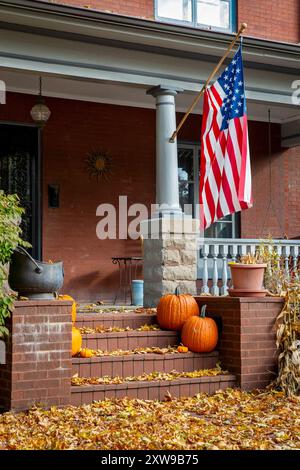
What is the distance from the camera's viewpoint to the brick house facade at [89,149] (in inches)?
420

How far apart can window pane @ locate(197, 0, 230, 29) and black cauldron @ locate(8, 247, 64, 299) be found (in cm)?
623

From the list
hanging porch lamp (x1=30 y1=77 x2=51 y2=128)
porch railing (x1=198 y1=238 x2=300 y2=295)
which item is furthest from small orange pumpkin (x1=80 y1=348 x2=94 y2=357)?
hanging porch lamp (x1=30 y1=77 x2=51 y2=128)

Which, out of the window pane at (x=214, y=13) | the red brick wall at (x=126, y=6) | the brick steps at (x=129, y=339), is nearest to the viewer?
the brick steps at (x=129, y=339)

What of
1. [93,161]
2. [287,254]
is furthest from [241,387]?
[93,161]

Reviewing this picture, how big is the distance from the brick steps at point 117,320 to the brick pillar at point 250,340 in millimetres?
1010

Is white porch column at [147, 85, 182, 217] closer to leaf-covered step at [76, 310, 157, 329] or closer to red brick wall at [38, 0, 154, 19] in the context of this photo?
leaf-covered step at [76, 310, 157, 329]

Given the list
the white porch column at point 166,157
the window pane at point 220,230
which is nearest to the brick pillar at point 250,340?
the white porch column at point 166,157

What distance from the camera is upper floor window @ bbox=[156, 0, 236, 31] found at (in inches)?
414

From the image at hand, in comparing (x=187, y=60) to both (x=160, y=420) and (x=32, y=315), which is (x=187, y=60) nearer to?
(x=32, y=315)

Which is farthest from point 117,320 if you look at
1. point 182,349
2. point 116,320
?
point 182,349

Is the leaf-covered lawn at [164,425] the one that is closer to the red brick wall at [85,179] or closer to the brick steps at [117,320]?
the brick steps at [117,320]

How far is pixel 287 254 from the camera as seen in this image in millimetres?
9492

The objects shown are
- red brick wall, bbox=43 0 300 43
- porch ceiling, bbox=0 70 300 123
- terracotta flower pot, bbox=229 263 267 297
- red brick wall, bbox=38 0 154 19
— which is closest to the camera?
terracotta flower pot, bbox=229 263 267 297

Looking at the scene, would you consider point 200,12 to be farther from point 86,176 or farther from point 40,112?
point 86,176
